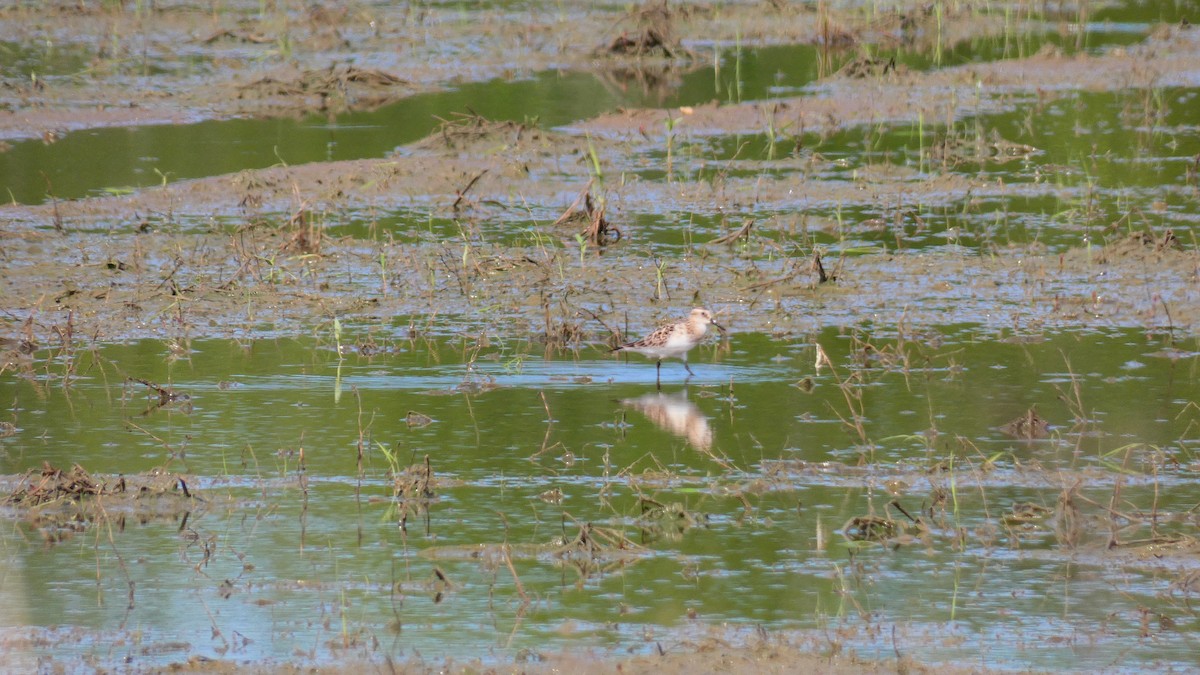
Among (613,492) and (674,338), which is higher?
(674,338)

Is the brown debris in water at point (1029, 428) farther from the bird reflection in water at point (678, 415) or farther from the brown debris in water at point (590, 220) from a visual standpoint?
the brown debris in water at point (590, 220)

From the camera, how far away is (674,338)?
9.66 meters

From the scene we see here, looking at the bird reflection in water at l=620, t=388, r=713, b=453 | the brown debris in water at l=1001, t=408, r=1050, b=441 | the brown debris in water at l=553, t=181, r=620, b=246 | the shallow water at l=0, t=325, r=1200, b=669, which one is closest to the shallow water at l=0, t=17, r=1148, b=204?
the brown debris in water at l=553, t=181, r=620, b=246

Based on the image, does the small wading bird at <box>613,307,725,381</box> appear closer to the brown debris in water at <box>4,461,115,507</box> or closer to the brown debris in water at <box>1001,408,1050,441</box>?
the brown debris in water at <box>1001,408,1050,441</box>

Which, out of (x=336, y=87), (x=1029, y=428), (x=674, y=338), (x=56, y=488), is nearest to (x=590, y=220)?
Result: (x=674, y=338)

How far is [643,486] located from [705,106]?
1016 centimetres

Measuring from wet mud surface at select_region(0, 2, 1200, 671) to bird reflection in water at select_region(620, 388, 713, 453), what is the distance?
1.09 m

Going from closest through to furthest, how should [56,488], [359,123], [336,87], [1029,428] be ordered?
[56,488] → [1029,428] → [359,123] → [336,87]

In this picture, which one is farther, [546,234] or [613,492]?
[546,234]

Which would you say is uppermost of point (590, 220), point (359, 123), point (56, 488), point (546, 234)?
point (359, 123)

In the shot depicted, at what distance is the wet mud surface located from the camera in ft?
35.8

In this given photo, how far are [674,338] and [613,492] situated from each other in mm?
2056

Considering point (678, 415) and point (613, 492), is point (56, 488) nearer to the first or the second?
point (613, 492)

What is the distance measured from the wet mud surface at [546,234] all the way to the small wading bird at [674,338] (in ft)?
2.60
